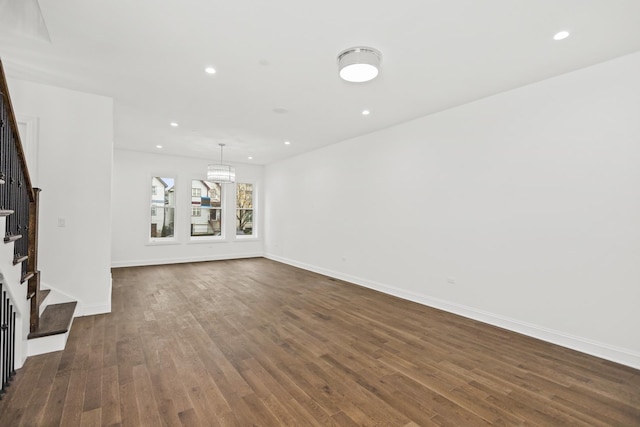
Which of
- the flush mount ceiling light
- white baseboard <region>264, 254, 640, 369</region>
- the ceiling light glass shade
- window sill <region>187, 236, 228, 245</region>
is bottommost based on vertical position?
white baseboard <region>264, 254, 640, 369</region>

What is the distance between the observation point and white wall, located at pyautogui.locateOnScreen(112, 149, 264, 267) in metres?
7.16

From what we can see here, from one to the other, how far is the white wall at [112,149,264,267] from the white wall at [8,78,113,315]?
3745mm

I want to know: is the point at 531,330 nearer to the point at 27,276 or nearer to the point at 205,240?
the point at 27,276

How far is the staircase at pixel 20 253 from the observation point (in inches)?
89.3

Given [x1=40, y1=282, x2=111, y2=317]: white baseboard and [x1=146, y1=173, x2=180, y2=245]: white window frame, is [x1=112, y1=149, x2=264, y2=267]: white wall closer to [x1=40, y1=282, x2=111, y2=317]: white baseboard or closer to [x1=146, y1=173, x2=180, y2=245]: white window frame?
[x1=146, y1=173, x2=180, y2=245]: white window frame

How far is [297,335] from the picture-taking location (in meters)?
3.30

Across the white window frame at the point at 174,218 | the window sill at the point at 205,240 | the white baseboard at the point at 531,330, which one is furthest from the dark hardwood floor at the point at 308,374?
the window sill at the point at 205,240

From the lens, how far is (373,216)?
544cm

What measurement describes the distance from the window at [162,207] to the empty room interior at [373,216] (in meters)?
2.64

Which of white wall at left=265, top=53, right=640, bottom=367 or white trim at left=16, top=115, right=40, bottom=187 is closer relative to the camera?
white wall at left=265, top=53, right=640, bottom=367

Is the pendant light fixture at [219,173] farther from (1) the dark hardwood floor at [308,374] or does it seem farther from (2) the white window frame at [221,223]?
(1) the dark hardwood floor at [308,374]

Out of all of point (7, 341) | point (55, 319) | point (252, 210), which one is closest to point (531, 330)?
point (7, 341)

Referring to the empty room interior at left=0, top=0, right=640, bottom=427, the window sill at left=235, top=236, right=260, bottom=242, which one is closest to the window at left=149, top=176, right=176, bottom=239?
the window sill at left=235, top=236, right=260, bottom=242

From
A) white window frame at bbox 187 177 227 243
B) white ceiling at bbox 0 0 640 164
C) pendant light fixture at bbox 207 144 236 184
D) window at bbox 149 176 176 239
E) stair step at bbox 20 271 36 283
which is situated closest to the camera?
white ceiling at bbox 0 0 640 164
